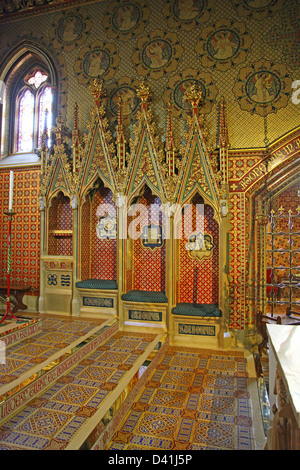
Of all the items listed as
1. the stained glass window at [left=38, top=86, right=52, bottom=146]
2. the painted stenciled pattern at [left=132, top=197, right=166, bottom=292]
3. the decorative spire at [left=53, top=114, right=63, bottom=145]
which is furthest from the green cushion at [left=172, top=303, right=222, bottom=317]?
the stained glass window at [left=38, top=86, right=52, bottom=146]

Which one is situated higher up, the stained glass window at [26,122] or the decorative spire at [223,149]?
the stained glass window at [26,122]

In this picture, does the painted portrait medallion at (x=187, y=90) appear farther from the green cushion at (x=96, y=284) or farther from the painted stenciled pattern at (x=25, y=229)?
the green cushion at (x=96, y=284)

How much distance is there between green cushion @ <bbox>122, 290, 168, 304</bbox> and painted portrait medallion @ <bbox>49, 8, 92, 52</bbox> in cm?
631

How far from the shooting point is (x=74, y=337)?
551cm

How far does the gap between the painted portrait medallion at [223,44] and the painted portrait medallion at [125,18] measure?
1583 millimetres

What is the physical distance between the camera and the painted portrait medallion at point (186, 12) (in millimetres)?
7029

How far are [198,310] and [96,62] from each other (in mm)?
6335

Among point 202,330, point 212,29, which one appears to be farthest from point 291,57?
point 202,330

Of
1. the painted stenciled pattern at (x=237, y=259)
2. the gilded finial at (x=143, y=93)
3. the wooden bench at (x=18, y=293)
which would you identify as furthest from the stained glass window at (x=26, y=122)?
the painted stenciled pattern at (x=237, y=259)

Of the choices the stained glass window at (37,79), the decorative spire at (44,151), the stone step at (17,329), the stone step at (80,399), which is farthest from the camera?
the stained glass window at (37,79)

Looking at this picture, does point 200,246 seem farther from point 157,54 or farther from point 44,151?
point 157,54

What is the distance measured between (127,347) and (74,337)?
0.94m

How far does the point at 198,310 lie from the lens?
6.16 metres
